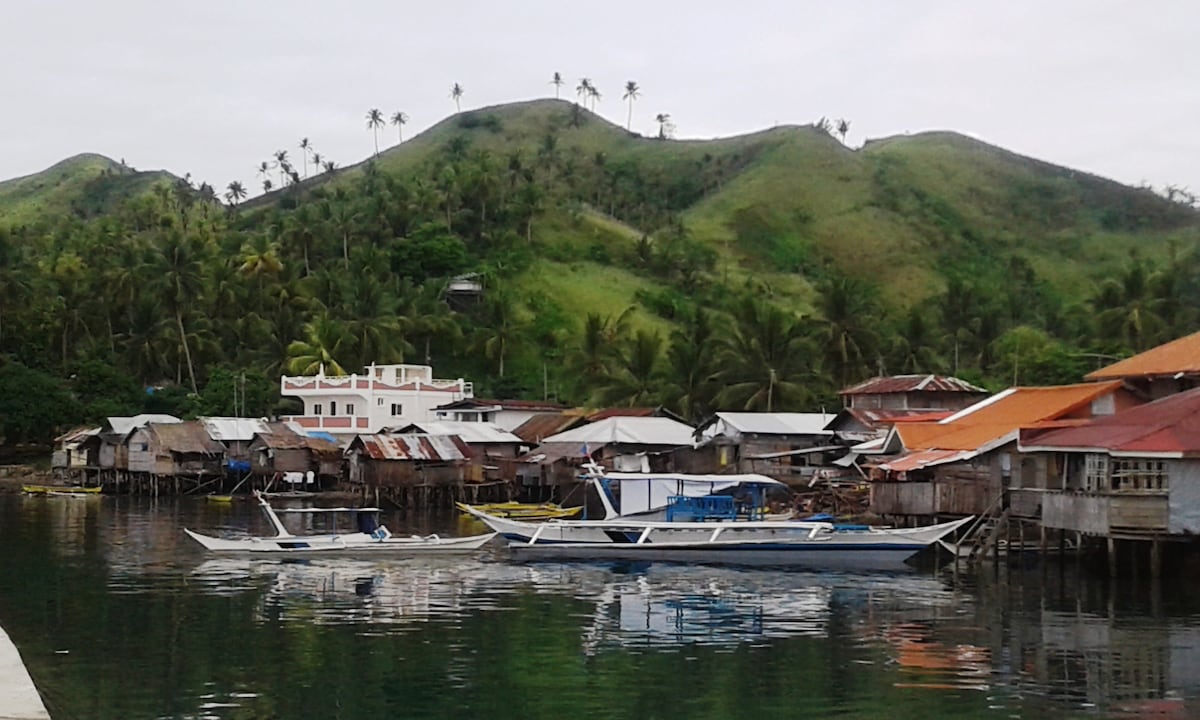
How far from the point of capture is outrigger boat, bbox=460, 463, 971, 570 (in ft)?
124

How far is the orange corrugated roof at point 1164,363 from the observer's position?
39250 mm

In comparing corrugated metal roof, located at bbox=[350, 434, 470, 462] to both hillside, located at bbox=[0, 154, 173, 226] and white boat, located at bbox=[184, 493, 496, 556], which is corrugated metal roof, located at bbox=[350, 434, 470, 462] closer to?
white boat, located at bbox=[184, 493, 496, 556]

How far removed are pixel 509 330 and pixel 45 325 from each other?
1191 inches

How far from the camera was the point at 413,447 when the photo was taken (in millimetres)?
66438

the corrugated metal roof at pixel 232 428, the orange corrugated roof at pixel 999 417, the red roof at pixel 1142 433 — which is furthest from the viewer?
the corrugated metal roof at pixel 232 428

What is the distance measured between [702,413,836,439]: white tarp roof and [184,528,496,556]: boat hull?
2134cm

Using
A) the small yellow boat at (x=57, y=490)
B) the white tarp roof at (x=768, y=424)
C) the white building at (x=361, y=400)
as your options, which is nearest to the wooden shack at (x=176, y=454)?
the small yellow boat at (x=57, y=490)

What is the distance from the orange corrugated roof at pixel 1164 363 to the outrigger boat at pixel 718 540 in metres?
7.39

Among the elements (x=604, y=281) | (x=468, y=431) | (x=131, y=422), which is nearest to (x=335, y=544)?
(x=468, y=431)

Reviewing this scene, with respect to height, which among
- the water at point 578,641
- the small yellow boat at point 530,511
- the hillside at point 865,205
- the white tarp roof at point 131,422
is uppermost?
the hillside at point 865,205

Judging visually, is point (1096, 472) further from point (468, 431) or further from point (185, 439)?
point (185, 439)

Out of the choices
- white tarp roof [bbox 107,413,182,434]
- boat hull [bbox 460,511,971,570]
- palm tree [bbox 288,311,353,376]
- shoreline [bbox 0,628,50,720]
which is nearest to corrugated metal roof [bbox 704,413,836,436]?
boat hull [bbox 460,511,971,570]

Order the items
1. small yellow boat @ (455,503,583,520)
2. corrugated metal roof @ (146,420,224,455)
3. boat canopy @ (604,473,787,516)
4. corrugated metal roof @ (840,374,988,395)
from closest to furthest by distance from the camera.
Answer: boat canopy @ (604,473,787,516), small yellow boat @ (455,503,583,520), corrugated metal roof @ (840,374,988,395), corrugated metal roof @ (146,420,224,455)

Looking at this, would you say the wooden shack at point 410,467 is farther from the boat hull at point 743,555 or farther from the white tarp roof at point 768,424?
the boat hull at point 743,555
